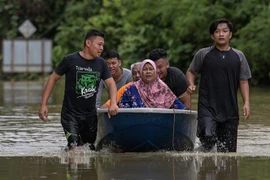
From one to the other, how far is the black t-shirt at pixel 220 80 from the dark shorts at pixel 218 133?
3.3 inches

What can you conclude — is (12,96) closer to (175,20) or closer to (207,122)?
(175,20)

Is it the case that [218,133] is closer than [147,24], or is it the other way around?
[218,133]

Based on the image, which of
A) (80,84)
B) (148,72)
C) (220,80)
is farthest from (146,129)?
(220,80)

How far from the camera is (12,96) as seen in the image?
26000mm

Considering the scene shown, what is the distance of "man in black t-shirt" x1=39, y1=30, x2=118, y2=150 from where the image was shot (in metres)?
10.8

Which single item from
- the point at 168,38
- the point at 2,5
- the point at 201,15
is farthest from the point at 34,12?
the point at 201,15

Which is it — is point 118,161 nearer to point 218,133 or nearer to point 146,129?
point 146,129

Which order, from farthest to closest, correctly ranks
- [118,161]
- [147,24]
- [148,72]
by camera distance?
[147,24] → [148,72] → [118,161]

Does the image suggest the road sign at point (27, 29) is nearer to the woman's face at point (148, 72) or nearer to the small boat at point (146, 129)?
the small boat at point (146, 129)

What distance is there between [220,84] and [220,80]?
5cm

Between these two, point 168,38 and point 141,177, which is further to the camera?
point 168,38

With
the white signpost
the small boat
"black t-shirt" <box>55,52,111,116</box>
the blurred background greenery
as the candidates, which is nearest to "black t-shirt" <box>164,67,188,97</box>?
the small boat

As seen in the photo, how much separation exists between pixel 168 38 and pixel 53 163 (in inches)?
950

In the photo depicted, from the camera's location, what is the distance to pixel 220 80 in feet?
35.1
